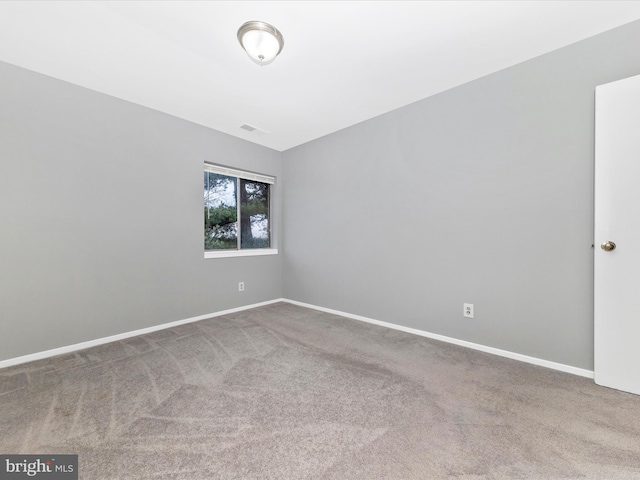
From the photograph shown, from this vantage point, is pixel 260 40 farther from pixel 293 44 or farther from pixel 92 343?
pixel 92 343

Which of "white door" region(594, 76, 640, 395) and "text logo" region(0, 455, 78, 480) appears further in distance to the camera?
"white door" region(594, 76, 640, 395)

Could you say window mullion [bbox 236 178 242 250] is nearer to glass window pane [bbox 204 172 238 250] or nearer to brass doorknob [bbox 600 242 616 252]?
glass window pane [bbox 204 172 238 250]

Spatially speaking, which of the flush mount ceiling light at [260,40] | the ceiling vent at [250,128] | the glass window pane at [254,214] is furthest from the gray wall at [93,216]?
the flush mount ceiling light at [260,40]

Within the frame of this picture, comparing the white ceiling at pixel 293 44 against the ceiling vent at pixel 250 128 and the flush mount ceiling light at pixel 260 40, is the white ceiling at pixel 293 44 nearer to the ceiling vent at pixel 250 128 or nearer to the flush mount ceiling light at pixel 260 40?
the flush mount ceiling light at pixel 260 40

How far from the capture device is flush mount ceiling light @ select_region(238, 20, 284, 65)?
1.80 meters

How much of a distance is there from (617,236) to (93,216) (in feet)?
14.4

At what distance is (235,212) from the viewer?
12.9ft

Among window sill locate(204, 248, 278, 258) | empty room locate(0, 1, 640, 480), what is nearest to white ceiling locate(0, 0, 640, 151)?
empty room locate(0, 1, 640, 480)

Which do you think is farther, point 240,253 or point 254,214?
point 254,214

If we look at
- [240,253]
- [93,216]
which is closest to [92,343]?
[93,216]

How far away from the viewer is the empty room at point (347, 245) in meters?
1.41

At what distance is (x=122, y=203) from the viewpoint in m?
2.76

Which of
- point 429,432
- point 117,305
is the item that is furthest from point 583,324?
point 117,305

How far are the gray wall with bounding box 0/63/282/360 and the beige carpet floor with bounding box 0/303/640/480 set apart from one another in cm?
47
